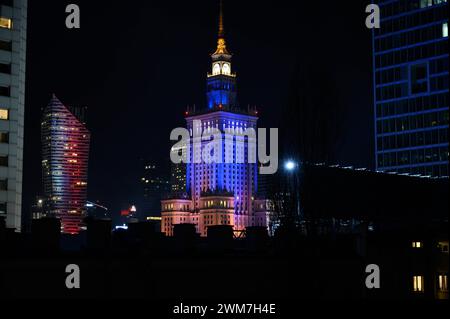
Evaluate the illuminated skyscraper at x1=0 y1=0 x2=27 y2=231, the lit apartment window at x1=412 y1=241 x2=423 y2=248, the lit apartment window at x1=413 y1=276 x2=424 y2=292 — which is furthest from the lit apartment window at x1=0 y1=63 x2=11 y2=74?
the lit apartment window at x1=413 y1=276 x2=424 y2=292

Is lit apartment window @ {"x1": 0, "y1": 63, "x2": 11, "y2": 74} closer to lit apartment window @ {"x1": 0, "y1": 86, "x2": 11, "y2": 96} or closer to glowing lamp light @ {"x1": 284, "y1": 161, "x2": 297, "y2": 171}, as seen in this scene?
lit apartment window @ {"x1": 0, "y1": 86, "x2": 11, "y2": 96}

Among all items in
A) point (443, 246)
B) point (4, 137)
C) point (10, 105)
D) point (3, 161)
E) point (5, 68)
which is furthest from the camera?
point (5, 68)

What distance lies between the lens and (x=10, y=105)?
90.8m

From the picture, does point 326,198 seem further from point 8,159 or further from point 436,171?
point 436,171

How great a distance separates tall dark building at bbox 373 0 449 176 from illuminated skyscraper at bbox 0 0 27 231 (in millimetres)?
81320

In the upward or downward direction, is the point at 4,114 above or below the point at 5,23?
below

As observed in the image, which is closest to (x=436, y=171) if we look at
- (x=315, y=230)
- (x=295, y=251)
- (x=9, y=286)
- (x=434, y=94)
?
(x=434, y=94)

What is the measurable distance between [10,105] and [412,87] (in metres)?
88.1

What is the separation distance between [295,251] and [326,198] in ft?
99.2

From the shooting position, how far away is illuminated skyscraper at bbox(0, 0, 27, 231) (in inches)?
3526

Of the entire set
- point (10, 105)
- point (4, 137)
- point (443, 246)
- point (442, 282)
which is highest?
point (10, 105)

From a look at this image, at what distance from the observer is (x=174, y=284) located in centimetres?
4900

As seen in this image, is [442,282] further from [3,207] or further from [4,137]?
[4,137]

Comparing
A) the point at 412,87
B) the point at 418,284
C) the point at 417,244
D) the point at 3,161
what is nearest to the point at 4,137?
the point at 3,161
